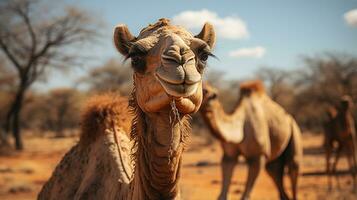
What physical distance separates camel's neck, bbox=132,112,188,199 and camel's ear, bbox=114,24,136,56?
536 millimetres

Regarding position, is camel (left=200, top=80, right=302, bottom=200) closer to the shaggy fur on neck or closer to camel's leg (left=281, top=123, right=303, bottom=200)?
camel's leg (left=281, top=123, right=303, bottom=200)

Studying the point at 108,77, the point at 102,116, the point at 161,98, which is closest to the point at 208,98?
the point at 102,116

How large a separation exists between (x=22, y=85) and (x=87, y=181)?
22778 mm

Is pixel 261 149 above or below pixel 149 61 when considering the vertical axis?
below

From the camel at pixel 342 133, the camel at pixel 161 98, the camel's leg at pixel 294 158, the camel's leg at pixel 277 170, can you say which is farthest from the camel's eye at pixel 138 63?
the camel at pixel 342 133

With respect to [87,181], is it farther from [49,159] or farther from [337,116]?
[49,159]

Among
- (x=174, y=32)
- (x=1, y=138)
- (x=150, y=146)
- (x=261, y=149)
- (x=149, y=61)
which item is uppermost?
(x=174, y=32)

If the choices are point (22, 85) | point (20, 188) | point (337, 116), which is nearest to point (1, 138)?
point (22, 85)

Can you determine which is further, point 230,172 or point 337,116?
point 337,116

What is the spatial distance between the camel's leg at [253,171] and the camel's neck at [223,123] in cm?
53

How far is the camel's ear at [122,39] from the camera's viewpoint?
276 centimetres

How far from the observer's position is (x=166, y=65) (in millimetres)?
2143

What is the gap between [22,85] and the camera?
24594 mm

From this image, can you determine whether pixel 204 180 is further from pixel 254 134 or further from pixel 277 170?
pixel 254 134
